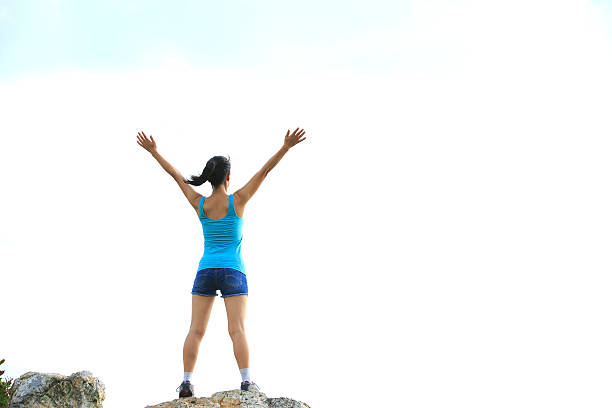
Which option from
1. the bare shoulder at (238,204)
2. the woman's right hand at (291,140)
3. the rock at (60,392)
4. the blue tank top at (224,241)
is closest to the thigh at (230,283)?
the blue tank top at (224,241)

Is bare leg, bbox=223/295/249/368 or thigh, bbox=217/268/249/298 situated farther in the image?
thigh, bbox=217/268/249/298

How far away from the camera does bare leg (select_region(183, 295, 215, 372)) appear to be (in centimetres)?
793

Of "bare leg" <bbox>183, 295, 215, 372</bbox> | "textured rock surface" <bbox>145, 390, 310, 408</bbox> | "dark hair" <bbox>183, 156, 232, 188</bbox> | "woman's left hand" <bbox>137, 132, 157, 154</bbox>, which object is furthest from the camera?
"woman's left hand" <bbox>137, 132, 157, 154</bbox>

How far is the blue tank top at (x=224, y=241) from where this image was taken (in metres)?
8.08

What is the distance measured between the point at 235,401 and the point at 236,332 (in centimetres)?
80

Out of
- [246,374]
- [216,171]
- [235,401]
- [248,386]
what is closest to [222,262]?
[216,171]

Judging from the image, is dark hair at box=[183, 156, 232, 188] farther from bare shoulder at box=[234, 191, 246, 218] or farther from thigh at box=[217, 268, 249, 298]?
thigh at box=[217, 268, 249, 298]

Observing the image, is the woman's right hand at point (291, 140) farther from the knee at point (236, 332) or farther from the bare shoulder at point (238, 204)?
the knee at point (236, 332)

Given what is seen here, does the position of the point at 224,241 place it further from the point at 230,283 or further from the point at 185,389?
the point at 185,389

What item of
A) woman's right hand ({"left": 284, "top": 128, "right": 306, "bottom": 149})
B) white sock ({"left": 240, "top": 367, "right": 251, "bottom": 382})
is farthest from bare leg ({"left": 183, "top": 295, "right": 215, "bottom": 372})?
woman's right hand ({"left": 284, "top": 128, "right": 306, "bottom": 149})

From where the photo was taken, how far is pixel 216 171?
8.43 metres

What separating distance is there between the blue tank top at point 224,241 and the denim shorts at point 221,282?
3.2 inches

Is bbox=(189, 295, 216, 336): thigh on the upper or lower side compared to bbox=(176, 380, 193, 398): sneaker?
upper

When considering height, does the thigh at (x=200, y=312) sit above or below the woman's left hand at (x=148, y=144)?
below
